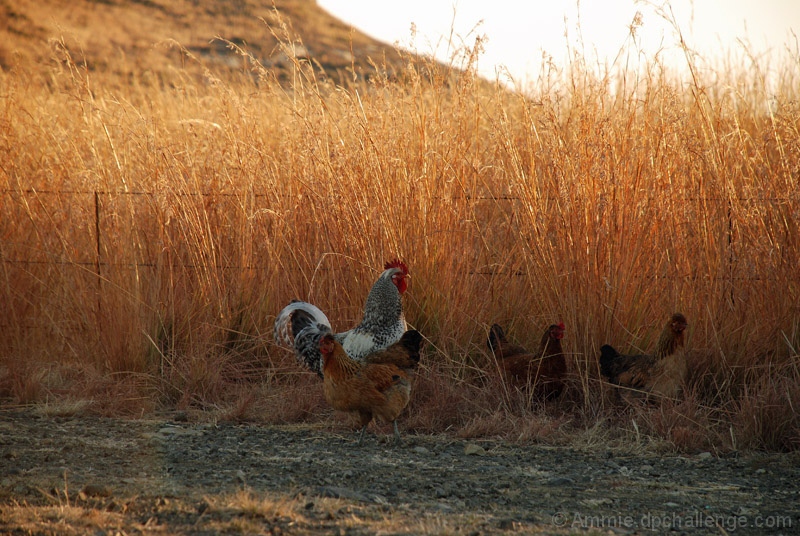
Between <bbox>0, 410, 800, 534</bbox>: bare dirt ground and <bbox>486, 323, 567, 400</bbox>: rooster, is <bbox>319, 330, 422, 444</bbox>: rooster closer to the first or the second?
<bbox>0, 410, 800, 534</bbox>: bare dirt ground

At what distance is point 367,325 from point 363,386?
0.59 m

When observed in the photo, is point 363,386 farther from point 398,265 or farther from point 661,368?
point 661,368

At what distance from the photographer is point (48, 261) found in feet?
17.4

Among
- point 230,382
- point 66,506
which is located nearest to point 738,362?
point 230,382

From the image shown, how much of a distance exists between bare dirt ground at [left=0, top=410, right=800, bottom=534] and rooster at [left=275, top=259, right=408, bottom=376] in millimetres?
484

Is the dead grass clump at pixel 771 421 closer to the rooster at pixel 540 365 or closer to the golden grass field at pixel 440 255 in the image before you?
the golden grass field at pixel 440 255

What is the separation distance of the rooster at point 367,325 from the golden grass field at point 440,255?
287 mm

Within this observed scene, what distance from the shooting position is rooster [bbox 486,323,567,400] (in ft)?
13.2

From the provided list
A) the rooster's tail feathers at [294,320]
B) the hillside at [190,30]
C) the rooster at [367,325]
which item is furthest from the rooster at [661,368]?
the hillside at [190,30]

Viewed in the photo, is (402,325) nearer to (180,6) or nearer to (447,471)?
(447,471)

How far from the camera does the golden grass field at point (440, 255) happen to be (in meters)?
4.10

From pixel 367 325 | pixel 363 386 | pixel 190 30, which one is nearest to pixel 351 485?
pixel 363 386

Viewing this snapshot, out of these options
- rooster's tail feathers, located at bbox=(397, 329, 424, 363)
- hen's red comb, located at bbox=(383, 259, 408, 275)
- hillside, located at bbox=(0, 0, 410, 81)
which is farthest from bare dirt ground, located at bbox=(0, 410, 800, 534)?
hillside, located at bbox=(0, 0, 410, 81)

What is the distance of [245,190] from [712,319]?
3.04 meters
